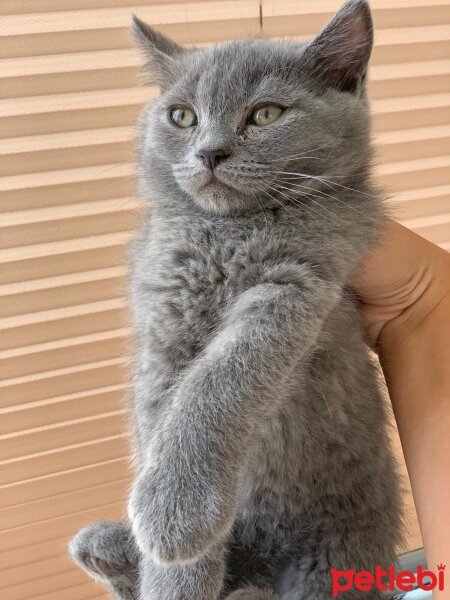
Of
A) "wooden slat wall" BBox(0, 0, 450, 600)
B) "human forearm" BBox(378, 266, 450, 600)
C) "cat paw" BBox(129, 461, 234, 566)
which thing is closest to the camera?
"cat paw" BBox(129, 461, 234, 566)

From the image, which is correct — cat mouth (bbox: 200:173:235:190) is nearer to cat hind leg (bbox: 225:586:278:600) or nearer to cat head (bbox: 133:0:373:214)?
cat head (bbox: 133:0:373:214)

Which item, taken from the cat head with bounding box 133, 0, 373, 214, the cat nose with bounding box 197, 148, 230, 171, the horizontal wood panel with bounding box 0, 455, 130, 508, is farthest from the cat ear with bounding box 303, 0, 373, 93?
the horizontal wood panel with bounding box 0, 455, 130, 508

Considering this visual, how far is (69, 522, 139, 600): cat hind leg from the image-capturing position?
0.89 m

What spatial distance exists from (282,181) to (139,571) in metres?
0.58

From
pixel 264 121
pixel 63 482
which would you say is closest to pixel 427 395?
pixel 264 121

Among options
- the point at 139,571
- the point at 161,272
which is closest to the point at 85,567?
the point at 139,571

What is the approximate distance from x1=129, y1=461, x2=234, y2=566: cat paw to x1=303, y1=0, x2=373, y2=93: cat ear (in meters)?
0.63

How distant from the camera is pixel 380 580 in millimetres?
913

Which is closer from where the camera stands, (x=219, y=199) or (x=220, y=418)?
(x=220, y=418)

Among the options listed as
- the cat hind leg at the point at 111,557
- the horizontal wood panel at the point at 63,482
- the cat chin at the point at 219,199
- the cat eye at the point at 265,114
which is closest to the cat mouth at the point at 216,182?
the cat chin at the point at 219,199

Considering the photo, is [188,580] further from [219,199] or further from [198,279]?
[219,199]

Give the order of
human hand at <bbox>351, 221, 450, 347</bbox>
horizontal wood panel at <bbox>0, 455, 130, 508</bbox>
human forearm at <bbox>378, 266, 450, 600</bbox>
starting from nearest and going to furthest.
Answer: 1. human forearm at <bbox>378, 266, 450, 600</bbox>
2. human hand at <bbox>351, 221, 450, 347</bbox>
3. horizontal wood panel at <bbox>0, 455, 130, 508</bbox>

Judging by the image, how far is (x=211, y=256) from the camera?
0.86m

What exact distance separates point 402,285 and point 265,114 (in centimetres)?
41
